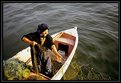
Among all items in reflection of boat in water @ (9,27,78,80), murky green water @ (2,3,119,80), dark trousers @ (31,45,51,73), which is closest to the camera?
dark trousers @ (31,45,51,73)

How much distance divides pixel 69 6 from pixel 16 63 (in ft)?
37.1

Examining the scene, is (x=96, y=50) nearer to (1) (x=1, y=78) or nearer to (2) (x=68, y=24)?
(2) (x=68, y=24)

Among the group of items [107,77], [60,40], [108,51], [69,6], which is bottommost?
[107,77]

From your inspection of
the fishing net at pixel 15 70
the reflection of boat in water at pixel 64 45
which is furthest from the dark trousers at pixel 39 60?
the reflection of boat in water at pixel 64 45

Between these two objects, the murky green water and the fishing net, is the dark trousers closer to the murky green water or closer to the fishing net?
the fishing net

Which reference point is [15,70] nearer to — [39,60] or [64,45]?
[39,60]

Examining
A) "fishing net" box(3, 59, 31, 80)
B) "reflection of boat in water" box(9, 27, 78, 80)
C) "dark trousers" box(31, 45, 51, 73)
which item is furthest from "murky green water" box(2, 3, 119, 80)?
"fishing net" box(3, 59, 31, 80)

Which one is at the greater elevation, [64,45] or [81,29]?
[81,29]

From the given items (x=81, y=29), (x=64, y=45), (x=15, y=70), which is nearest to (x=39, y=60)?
(x=15, y=70)

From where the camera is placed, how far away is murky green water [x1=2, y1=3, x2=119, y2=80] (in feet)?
29.4

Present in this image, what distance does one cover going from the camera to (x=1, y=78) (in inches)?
249

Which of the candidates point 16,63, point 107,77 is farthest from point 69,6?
point 16,63

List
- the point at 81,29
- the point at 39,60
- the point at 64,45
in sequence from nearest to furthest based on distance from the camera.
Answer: the point at 39,60
the point at 64,45
the point at 81,29

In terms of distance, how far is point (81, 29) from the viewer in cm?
1275
